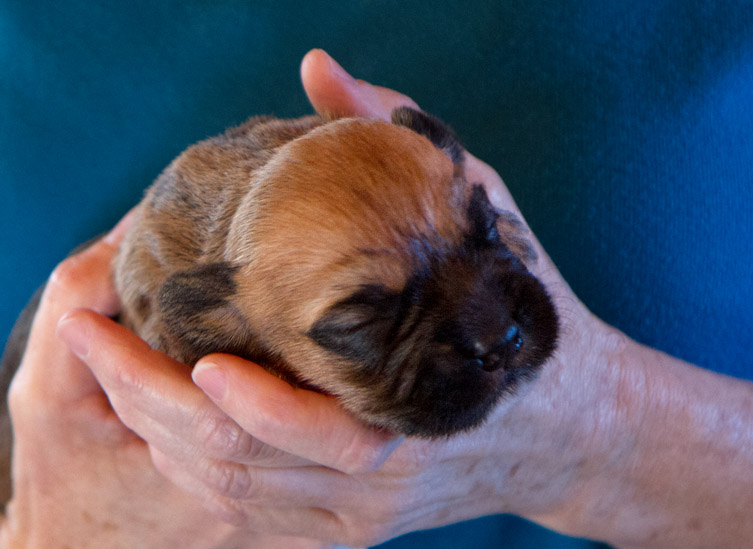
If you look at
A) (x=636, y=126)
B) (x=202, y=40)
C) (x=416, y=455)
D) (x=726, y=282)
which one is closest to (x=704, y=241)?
(x=726, y=282)

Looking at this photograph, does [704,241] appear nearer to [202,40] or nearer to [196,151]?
[196,151]

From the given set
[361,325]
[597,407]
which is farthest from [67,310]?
[597,407]

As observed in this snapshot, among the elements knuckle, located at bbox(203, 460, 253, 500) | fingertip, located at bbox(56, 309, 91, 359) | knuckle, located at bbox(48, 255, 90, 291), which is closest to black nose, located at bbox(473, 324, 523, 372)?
knuckle, located at bbox(203, 460, 253, 500)

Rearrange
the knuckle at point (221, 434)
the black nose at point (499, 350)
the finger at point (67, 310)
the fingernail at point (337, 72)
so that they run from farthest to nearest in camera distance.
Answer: the finger at point (67, 310)
the fingernail at point (337, 72)
the knuckle at point (221, 434)
the black nose at point (499, 350)

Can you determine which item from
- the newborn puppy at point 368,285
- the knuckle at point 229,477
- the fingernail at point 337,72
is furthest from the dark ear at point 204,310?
the fingernail at point 337,72

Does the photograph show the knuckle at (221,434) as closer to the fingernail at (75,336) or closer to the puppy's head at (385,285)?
the puppy's head at (385,285)

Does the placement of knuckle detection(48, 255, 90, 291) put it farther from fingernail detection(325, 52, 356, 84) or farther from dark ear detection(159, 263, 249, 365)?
fingernail detection(325, 52, 356, 84)

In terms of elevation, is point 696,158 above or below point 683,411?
above
